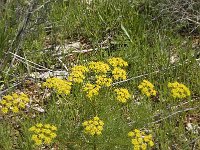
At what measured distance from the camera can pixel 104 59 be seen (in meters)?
4.28

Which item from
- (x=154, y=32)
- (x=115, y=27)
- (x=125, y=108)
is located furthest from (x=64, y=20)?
(x=125, y=108)

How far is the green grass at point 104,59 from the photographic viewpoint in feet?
10.7

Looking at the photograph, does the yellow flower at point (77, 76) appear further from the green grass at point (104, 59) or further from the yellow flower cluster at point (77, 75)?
the green grass at point (104, 59)

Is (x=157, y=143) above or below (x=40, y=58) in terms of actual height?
below

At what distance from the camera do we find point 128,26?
4.71m

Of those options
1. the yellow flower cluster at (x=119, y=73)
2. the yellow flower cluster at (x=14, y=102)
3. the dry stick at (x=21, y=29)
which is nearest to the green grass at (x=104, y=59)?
the dry stick at (x=21, y=29)

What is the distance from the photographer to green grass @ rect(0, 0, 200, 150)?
326cm

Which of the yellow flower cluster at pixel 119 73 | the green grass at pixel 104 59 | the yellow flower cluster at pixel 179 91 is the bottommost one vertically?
the green grass at pixel 104 59

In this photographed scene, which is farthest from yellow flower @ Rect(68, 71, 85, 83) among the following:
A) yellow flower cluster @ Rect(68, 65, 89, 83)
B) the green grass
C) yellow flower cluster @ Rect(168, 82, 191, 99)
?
yellow flower cluster @ Rect(168, 82, 191, 99)

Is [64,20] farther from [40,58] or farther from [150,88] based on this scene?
[150,88]

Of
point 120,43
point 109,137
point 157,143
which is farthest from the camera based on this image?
point 120,43

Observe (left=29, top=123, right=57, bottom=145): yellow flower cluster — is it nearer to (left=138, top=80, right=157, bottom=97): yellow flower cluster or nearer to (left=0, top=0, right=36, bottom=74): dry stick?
(left=138, top=80, right=157, bottom=97): yellow flower cluster

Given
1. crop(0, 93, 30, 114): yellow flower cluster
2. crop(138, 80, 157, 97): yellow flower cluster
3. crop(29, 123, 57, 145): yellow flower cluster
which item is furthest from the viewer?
crop(138, 80, 157, 97): yellow flower cluster

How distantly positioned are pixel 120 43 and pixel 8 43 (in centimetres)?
115
